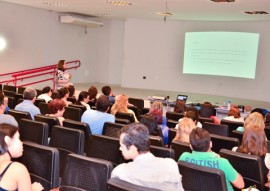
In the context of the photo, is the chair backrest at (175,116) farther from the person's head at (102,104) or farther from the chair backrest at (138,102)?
the person's head at (102,104)

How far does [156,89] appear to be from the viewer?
48.1 feet

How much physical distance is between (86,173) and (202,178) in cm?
81

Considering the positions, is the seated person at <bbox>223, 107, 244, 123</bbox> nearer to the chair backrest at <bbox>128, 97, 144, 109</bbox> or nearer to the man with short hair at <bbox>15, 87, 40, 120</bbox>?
the chair backrest at <bbox>128, 97, 144, 109</bbox>

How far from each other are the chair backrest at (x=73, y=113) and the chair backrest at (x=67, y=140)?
1.88m

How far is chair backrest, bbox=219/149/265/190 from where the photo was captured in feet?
9.53

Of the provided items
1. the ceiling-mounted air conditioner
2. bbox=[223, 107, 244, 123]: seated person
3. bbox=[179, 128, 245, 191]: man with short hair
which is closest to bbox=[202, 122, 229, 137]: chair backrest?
bbox=[223, 107, 244, 123]: seated person

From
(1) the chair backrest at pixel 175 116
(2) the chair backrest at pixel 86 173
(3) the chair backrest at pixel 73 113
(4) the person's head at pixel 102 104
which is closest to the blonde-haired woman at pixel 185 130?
(4) the person's head at pixel 102 104

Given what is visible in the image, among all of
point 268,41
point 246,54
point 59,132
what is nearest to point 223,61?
point 246,54

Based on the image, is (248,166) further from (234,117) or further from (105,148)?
Answer: (234,117)

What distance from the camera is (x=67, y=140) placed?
3.62 metres

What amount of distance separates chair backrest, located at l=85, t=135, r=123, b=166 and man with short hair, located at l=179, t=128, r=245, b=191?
68cm

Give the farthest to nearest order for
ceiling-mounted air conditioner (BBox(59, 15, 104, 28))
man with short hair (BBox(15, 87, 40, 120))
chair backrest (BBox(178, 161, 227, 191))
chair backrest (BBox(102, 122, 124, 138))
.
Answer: ceiling-mounted air conditioner (BBox(59, 15, 104, 28)) < man with short hair (BBox(15, 87, 40, 120)) < chair backrest (BBox(102, 122, 124, 138)) < chair backrest (BBox(178, 161, 227, 191))

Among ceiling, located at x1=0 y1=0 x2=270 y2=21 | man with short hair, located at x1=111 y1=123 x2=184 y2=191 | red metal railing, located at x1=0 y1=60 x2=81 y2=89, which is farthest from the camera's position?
red metal railing, located at x1=0 y1=60 x2=81 y2=89

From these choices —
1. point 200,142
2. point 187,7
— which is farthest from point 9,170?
point 187,7
